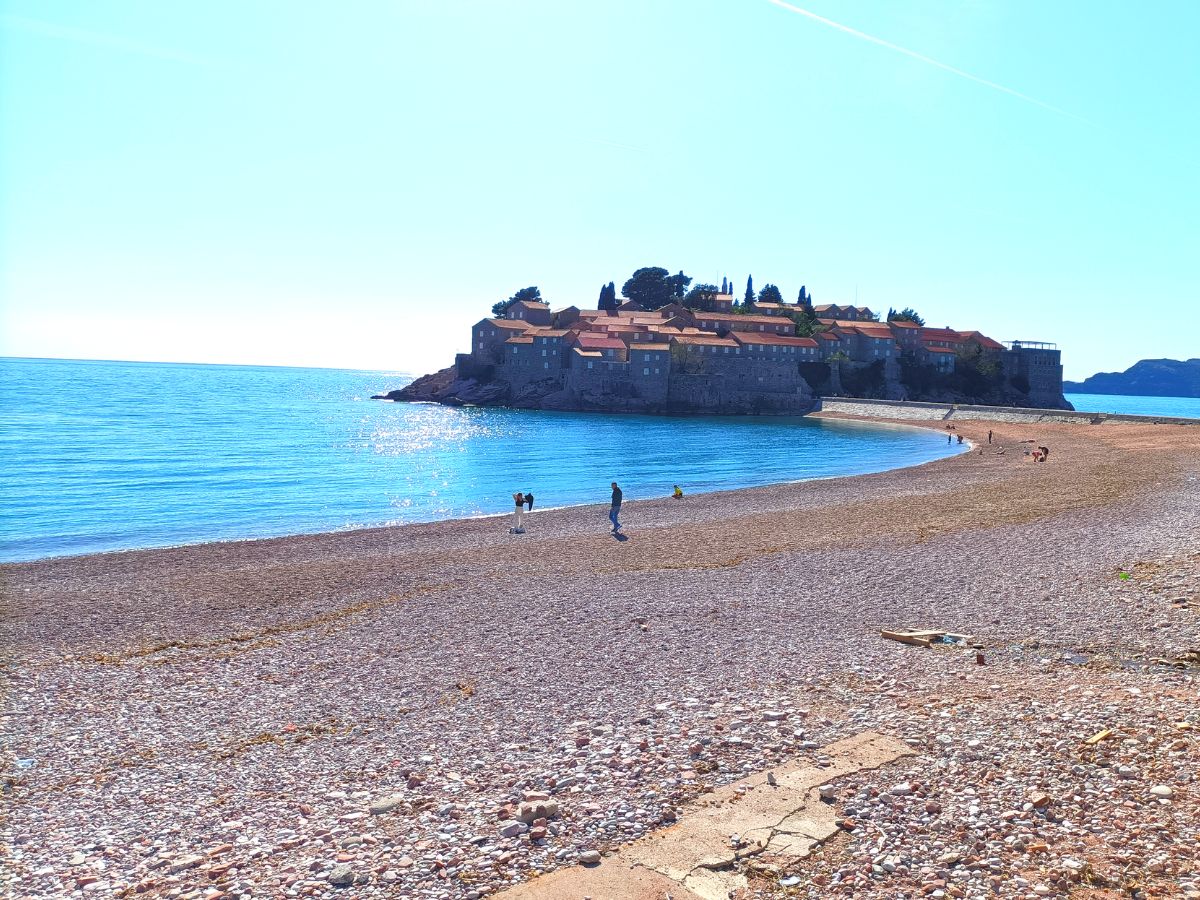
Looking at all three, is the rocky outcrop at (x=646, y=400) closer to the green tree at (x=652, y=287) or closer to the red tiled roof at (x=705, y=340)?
the red tiled roof at (x=705, y=340)

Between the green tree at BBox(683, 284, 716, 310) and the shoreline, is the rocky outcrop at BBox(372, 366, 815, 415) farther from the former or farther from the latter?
the shoreline

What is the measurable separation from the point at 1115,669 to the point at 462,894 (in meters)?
10.3

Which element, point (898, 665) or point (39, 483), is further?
point (39, 483)

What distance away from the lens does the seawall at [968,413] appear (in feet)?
261

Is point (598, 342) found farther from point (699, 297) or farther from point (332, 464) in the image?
point (332, 464)

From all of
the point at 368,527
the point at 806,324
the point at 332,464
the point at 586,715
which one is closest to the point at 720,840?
the point at 586,715

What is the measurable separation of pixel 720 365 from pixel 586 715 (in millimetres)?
103869

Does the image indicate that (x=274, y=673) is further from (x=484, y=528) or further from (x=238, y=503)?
(x=238, y=503)

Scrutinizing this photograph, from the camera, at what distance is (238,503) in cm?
3697

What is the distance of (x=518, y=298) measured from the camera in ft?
486

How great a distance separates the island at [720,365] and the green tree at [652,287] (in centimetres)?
1574

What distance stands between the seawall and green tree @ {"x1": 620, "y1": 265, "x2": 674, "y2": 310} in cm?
4918

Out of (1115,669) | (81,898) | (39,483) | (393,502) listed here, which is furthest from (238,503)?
(1115,669)

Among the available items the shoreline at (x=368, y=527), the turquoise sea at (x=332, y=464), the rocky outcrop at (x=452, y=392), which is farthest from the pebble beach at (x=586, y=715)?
the rocky outcrop at (x=452, y=392)
